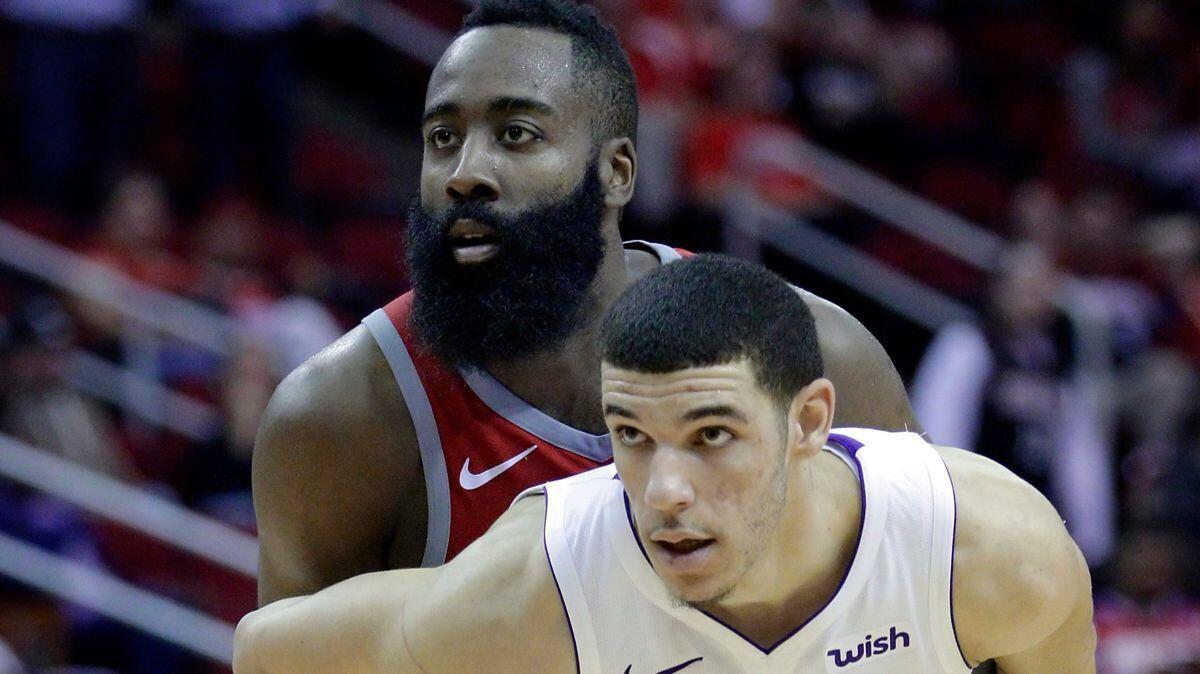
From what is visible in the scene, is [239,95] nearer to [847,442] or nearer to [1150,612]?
[1150,612]

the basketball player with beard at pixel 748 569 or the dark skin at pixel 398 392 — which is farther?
the dark skin at pixel 398 392

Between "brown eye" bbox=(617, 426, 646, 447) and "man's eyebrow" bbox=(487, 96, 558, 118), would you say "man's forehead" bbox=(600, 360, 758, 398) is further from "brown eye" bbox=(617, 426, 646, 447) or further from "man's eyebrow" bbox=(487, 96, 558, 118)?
"man's eyebrow" bbox=(487, 96, 558, 118)

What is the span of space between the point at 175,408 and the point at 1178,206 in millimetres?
5339

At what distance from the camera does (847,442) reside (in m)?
3.36

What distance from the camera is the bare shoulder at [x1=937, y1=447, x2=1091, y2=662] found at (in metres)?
Answer: 3.15

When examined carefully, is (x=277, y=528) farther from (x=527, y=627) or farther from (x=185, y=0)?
(x=185, y=0)

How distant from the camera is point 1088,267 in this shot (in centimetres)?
915

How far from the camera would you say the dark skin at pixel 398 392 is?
360 cm

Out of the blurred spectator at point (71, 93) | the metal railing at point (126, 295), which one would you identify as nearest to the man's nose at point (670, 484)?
the metal railing at point (126, 295)

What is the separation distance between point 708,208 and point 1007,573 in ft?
18.3

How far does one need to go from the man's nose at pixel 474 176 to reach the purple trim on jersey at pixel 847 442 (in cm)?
80

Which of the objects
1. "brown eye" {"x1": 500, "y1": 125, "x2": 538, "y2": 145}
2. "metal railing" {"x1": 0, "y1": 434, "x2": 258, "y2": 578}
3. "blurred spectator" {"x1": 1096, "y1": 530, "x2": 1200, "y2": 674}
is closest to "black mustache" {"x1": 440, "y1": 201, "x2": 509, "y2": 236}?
"brown eye" {"x1": 500, "y1": 125, "x2": 538, "y2": 145}

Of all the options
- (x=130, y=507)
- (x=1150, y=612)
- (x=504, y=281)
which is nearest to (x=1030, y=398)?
(x=1150, y=612)

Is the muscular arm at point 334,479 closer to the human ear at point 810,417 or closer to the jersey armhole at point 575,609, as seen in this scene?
the jersey armhole at point 575,609
